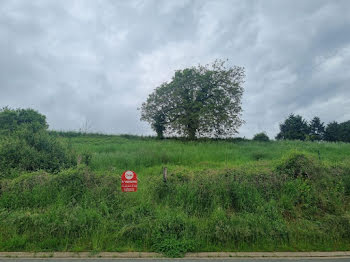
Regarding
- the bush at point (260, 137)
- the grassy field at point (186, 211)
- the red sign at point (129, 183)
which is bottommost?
the grassy field at point (186, 211)

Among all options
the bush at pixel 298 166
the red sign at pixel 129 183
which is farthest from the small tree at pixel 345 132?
the red sign at pixel 129 183

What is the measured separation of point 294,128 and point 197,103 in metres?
41.7

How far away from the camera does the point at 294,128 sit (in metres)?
57.2

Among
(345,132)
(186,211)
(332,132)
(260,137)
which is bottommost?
(186,211)

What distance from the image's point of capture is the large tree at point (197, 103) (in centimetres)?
2702

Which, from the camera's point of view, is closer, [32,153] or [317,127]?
[32,153]

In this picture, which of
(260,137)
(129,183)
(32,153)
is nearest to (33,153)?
(32,153)

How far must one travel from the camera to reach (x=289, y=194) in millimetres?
6234

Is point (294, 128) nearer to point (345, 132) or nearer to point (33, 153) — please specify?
point (345, 132)

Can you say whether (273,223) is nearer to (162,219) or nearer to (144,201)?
(162,219)

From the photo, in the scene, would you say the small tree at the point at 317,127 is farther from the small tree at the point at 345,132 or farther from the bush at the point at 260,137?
the bush at the point at 260,137

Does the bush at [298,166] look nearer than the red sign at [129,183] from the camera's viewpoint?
No

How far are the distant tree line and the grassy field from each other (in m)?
54.0

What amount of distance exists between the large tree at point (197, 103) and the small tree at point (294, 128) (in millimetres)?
35516
